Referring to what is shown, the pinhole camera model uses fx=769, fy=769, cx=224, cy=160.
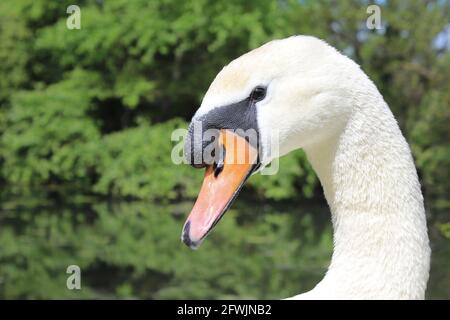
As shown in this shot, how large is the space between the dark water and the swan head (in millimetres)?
5676

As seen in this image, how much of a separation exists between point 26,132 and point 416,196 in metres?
16.9

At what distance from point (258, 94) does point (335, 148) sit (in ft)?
0.62

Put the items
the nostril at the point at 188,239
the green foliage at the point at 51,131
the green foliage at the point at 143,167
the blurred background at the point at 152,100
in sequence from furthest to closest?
the green foliage at the point at 51,131 → the green foliage at the point at 143,167 → the blurred background at the point at 152,100 → the nostril at the point at 188,239

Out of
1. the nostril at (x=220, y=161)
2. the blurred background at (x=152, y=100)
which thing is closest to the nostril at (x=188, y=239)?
the nostril at (x=220, y=161)

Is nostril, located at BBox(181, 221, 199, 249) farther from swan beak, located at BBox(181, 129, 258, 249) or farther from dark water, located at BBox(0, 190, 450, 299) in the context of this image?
dark water, located at BBox(0, 190, 450, 299)

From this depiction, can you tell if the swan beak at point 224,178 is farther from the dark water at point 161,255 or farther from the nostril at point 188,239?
the dark water at point 161,255

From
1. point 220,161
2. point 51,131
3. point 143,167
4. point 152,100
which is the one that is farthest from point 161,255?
point 152,100

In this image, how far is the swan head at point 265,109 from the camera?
4.86 feet

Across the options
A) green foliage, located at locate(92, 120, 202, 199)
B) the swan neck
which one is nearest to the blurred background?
green foliage, located at locate(92, 120, 202, 199)

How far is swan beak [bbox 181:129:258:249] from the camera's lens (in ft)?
4.84

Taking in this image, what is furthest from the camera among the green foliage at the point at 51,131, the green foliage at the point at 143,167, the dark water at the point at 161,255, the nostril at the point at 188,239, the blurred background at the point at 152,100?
the green foliage at the point at 51,131
